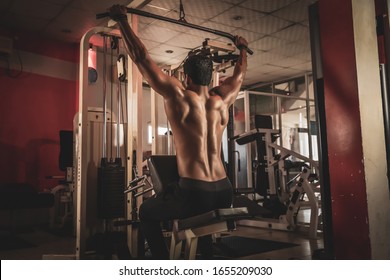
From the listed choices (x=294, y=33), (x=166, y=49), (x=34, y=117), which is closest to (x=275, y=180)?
(x=294, y=33)

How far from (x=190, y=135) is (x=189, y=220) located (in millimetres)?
466

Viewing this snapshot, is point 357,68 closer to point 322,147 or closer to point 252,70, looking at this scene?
point 322,147

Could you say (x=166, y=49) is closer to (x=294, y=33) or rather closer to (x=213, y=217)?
(x=294, y=33)

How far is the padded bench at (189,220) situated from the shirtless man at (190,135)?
101 millimetres


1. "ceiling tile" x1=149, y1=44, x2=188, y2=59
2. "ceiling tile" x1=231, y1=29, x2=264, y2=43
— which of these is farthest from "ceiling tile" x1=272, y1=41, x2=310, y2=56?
"ceiling tile" x1=149, y1=44, x2=188, y2=59

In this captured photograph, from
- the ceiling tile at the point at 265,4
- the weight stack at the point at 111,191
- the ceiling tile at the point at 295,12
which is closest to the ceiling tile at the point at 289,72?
the ceiling tile at the point at 295,12

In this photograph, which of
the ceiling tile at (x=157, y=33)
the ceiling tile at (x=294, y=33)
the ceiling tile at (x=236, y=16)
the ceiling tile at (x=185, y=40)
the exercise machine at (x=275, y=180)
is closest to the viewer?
the exercise machine at (x=275, y=180)

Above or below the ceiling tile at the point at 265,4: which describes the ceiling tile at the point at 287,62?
below

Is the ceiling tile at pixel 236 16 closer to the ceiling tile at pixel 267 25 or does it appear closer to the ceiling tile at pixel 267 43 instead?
the ceiling tile at pixel 267 25

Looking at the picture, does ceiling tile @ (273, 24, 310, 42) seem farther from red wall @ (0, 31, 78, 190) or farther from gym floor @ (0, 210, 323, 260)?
red wall @ (0, 31, 78, 190)

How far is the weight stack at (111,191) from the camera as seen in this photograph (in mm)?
3057

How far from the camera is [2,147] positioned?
5156 mm

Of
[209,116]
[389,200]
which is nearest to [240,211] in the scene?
[209,116]
